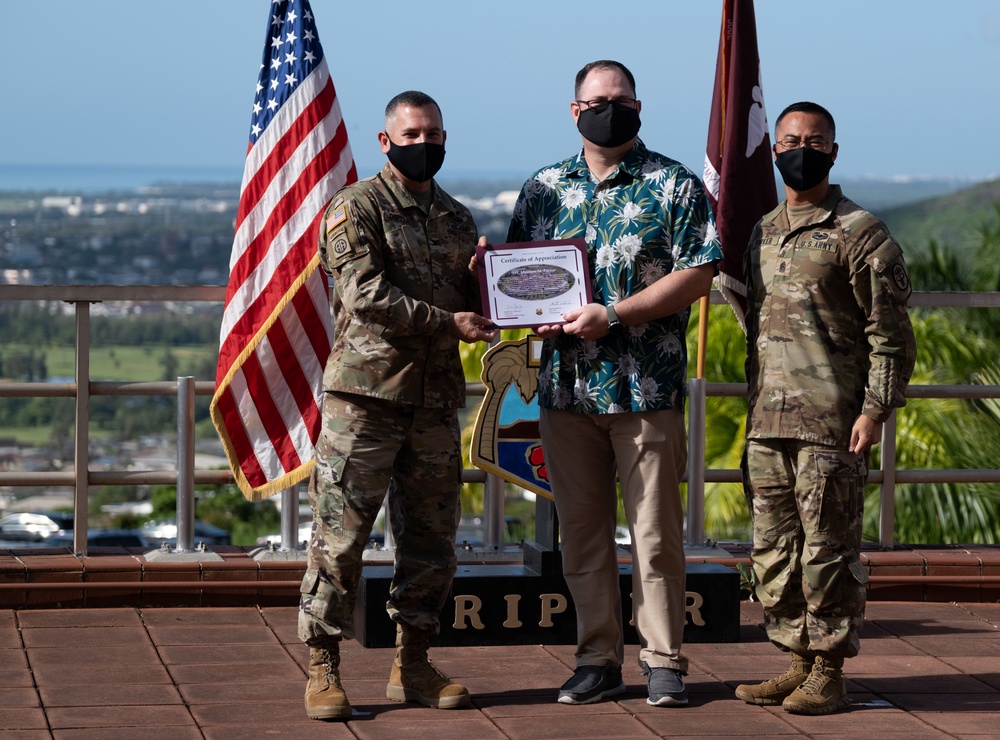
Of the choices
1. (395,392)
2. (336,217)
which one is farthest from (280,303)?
(395,392)

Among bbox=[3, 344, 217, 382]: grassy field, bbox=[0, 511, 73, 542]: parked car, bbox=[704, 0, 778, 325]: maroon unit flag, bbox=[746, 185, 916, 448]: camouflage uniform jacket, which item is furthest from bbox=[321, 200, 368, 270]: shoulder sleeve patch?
bbox=[3, 344, 217, 382]: grassy field

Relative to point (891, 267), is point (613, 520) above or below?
below

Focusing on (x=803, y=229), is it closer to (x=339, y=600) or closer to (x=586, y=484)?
(x=586, y=484)

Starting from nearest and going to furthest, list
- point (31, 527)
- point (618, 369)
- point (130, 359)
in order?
1. point (618, 369)
2. point (31, 527)
3. point (130, 359)

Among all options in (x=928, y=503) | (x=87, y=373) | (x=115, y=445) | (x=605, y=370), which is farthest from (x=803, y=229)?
(x=115, y=445)

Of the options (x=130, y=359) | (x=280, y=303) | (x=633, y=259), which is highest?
(x=633, y=259)

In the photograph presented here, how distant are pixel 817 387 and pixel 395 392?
132 centimetres

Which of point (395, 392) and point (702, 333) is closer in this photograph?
point (395, 392)

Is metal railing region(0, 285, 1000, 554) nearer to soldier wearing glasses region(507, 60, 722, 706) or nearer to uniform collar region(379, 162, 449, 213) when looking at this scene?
soldier wearing glasses region(507, 60, 722, 706)

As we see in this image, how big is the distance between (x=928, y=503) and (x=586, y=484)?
6.09 metres

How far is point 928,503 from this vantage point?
10344 millimetres

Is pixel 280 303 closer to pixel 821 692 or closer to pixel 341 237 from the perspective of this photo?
pixel 341 237

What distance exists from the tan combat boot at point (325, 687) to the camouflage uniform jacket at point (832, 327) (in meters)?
1.54

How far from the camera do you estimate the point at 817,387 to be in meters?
4.64
